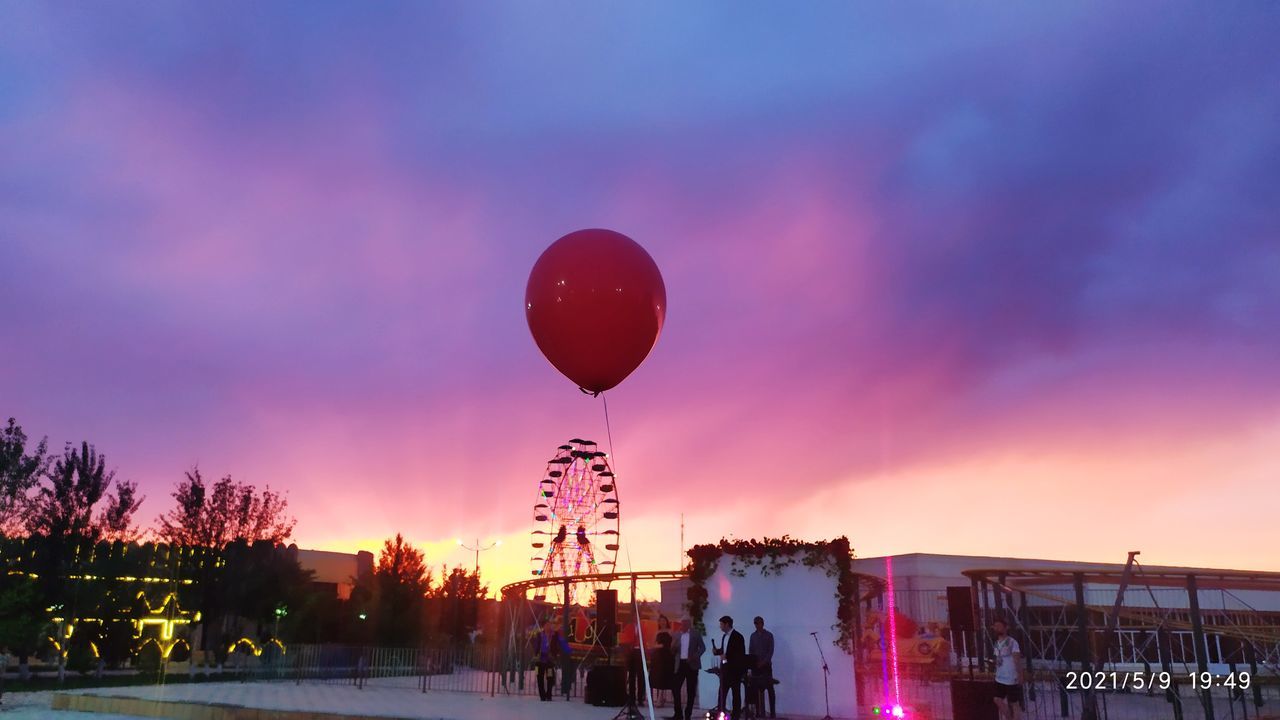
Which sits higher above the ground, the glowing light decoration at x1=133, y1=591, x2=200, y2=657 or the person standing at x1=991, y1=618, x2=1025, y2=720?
the person standing at x1=991, y1=618, x2=1025, y2=720

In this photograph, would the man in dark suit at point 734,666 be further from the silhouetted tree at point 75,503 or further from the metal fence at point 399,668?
the silhouetted tree at point 75,503

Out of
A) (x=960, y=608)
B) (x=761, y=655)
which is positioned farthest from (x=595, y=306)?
(x=960, y=608)

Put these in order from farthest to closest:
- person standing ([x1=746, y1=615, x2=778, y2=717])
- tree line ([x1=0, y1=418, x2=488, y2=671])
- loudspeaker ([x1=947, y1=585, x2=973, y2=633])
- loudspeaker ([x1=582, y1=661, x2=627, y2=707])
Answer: tree line ([x1=0, y1=418, x2=488, y2=671])
loudspeaker ([x1=582, y1=661, x2=627, y2=707])
loudspeaker ([x1=947, y1=585, x2=973, y2=633])
person standing ([x1=746, y1=615, x2=778, y2=717])

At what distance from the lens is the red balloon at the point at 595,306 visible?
25.6 feet

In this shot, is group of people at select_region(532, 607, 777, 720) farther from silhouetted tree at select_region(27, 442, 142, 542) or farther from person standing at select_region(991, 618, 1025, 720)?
silhouetted tree at select_region(27, 442, 142, 542)

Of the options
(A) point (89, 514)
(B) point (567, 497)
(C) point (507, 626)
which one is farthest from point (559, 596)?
(A) point (89, 514)

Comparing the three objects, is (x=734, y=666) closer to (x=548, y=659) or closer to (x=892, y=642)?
(x=892, y=642)

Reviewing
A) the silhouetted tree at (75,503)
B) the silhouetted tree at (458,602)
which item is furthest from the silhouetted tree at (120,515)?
the silhouetted tree at (458,602)

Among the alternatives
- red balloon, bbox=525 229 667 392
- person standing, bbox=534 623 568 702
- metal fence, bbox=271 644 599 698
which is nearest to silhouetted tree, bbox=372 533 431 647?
metal fence, bbox=271 644 599 698

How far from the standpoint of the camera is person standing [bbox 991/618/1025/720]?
9594mm

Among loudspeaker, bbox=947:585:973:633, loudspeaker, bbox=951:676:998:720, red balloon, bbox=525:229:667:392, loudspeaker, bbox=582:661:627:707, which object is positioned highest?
red balloon, bbox=525:229:667:392

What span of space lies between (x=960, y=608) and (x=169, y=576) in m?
33.2

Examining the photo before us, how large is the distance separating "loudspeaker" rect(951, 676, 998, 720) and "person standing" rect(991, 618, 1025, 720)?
0.45 ft

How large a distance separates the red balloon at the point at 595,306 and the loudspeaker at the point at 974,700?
6.07 meters
